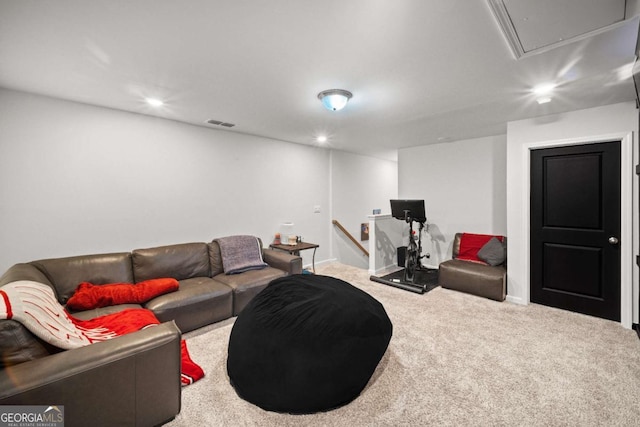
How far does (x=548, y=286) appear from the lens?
11.4 ft

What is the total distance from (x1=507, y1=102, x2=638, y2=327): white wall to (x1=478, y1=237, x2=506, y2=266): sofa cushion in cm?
35

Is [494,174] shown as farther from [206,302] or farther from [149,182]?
[149,182]

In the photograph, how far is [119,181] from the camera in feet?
10.6

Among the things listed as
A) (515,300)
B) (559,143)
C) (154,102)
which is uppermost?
(154,102)

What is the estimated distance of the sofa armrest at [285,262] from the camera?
3749 millimetres

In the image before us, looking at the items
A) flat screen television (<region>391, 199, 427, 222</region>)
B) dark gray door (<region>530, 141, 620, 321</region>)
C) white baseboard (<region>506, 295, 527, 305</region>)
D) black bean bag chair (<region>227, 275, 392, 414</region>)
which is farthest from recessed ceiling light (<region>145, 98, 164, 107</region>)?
white baseboard (<region>506, 295, 527, 305</region>)

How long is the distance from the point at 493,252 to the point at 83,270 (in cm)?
536

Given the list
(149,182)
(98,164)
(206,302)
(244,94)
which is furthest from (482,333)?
(98,164)

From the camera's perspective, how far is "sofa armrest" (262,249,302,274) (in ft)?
12.3

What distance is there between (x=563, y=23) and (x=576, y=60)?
2.30 feet

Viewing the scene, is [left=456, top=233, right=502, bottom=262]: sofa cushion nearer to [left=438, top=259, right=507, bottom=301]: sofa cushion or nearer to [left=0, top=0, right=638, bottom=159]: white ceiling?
[left=438, top=259, right=507, bottom=301]: sofa cushion

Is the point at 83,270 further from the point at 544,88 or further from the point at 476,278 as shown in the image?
the point at 544,88

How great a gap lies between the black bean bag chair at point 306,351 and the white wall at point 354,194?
3.83m

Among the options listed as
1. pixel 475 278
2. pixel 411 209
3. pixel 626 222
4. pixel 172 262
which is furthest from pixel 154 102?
pixel 626 222
